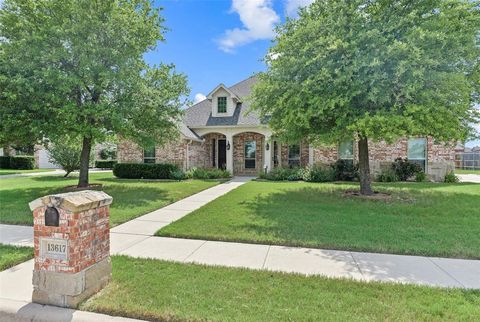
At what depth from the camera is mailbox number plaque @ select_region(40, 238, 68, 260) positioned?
10.3 feet

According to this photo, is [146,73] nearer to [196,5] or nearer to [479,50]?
[196,5]

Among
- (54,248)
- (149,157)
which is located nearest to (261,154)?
(149,157)

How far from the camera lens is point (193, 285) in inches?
138

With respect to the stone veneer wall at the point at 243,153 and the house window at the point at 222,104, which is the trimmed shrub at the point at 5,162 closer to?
the house window at the point at 222,104

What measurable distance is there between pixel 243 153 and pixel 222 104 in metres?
3.60

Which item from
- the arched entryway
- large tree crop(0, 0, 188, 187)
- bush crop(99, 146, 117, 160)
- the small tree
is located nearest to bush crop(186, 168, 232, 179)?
the arched entryway

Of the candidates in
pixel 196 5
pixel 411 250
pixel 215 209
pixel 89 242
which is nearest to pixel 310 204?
pixel 215 209

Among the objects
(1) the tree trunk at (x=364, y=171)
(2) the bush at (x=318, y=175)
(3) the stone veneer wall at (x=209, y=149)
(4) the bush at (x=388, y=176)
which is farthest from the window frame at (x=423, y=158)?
(3) the stone veneer wall at (x=209, y=149)

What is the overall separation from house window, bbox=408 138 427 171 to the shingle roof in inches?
348

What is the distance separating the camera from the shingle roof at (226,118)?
18.2 m

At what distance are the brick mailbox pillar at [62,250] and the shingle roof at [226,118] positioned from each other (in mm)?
14152

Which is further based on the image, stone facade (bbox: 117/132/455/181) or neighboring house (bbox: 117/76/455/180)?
neighboring house (bbox: 117/76/455/180)

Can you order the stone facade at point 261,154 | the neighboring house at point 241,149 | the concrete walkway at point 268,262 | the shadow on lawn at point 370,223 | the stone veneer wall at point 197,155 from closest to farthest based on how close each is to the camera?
the concrete walkway at point 268,262
the shadow on lawn at point 370,223
the stone facade at point 261,154
the neighboring house at point 241,149
the stone veneer wall at point 197,155

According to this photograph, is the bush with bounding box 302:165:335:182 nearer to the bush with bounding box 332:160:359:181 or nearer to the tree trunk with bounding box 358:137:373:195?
the bush with bounding box 332:160:359:181
